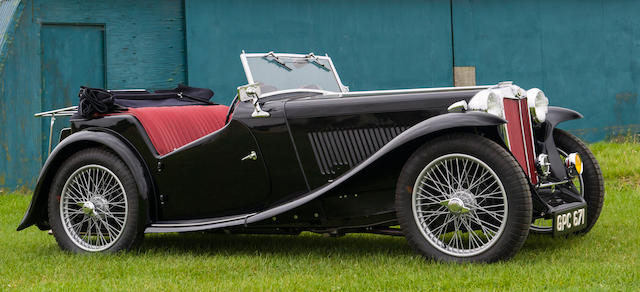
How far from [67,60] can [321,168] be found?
572cm

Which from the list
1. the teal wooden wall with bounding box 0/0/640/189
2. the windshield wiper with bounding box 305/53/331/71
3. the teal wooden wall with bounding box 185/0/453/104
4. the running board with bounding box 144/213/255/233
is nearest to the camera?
the running board with bounding box 144/213/255/233

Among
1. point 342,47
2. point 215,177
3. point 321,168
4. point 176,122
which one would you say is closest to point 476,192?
point 321,168

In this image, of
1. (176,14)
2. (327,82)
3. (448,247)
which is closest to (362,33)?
(176,14)

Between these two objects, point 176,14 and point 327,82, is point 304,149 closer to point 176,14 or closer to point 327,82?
point 327,82

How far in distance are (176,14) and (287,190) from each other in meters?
5.81

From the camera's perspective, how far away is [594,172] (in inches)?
218

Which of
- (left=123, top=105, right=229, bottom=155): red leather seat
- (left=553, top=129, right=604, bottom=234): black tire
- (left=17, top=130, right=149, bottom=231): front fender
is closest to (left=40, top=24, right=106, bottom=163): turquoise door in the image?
(left=17, top=130, right=149, bottom=231): front fender

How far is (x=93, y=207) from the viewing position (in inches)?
214

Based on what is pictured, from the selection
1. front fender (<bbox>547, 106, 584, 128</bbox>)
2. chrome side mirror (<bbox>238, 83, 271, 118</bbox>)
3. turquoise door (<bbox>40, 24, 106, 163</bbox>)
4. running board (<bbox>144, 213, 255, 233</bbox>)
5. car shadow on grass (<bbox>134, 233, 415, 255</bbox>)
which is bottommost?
car shadow on grass (<bbox>134, 233, 415, 255</bbox>)

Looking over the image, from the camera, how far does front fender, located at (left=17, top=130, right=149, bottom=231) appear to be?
538 cm

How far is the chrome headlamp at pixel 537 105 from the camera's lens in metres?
5.29

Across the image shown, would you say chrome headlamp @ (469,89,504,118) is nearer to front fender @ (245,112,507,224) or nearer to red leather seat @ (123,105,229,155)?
front fender @ (245,112,507,224)

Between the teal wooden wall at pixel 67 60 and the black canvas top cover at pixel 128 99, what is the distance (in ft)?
12.0

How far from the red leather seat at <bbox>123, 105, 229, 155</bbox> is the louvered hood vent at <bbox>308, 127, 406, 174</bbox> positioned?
1.17 m
